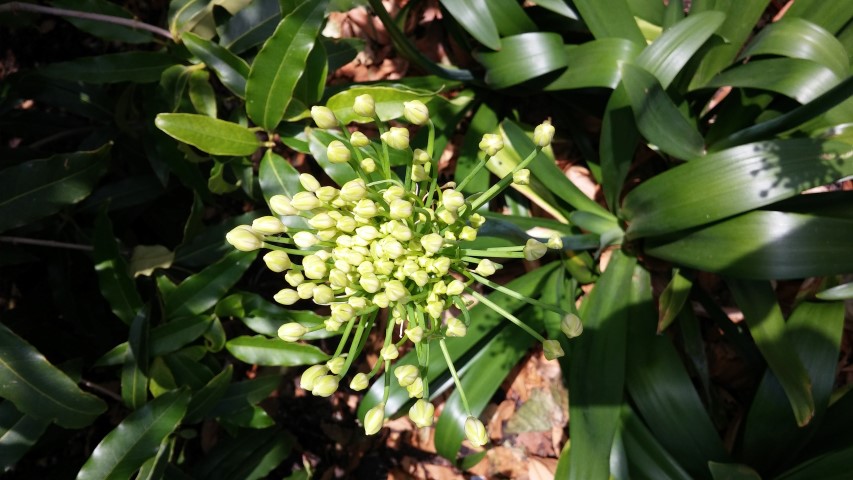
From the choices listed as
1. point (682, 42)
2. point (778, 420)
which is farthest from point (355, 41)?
point (778, 420)

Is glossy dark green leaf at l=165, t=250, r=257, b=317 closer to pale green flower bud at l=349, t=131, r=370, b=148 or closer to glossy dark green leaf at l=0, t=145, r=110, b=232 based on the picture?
glossy dark green leaf at l=0, t=145, r=110, b=232

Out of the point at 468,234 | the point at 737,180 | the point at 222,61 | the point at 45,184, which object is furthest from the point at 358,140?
the point at 45,184

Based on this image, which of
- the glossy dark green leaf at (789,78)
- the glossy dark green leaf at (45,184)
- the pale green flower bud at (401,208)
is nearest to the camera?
the pale green flower bud at (401,208)

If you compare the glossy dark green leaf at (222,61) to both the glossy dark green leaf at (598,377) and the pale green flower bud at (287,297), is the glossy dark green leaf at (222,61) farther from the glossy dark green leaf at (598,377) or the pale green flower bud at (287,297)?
the glossy dark green leaf at (598,377)

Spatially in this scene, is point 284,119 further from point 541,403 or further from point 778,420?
point 778,420

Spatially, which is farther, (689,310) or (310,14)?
(689,310)

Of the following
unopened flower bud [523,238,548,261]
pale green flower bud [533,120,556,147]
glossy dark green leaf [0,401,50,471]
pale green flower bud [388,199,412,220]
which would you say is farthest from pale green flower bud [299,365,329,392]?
glossy dark green leaf [0,401,50,471]

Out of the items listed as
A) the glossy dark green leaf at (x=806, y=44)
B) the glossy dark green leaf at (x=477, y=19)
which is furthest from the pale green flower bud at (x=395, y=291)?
the glossy dark green leaf at (x=806, y=44)
